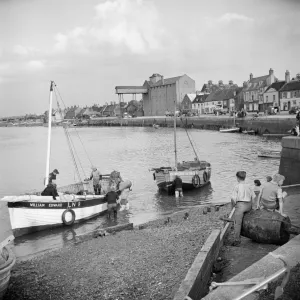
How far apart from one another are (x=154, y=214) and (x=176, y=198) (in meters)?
3.89

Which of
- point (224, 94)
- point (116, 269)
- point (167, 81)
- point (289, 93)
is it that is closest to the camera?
point (116, 269)

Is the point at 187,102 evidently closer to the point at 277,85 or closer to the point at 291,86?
the point at 277,85

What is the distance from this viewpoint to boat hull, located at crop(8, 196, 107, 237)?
50.4 ft

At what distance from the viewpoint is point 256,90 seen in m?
98.5

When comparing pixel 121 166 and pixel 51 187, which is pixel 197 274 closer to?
pixel 51 187

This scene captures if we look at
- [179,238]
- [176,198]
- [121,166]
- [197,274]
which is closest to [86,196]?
[176,198]

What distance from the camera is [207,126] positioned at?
88250mm

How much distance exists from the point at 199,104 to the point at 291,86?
4279 centimetres

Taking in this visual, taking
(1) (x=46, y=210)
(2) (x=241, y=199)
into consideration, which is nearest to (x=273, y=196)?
(2) (x=241, y=199)

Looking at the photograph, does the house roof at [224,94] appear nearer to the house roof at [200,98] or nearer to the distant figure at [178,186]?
the house roof at [200,98]

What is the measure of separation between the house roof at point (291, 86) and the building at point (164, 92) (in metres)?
44.5

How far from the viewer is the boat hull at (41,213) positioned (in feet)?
50.4

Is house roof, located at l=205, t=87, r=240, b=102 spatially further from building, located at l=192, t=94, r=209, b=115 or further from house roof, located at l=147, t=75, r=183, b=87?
house roof, located at l=147, t=75, r=183, b=87

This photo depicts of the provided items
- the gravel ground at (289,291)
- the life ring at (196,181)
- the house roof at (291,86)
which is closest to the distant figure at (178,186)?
the life ring at (196,181)
